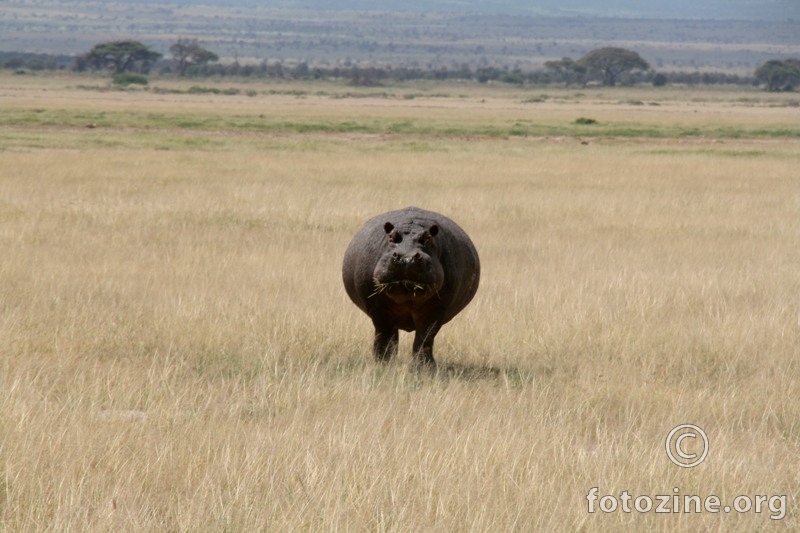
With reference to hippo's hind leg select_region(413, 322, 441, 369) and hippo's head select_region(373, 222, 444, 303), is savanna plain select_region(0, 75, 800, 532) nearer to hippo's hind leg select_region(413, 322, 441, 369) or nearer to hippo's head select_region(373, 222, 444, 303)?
hippo's hind leg select_region(413, 322, 441, 369)

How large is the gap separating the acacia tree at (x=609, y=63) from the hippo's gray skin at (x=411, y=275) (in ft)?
451

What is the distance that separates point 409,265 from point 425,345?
101 cm

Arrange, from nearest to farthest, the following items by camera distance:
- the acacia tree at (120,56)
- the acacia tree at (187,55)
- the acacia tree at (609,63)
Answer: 1. the acacia tree at (120,56)
2. the acacia tree at (187,55)
3. the acacia tree at (609,63)

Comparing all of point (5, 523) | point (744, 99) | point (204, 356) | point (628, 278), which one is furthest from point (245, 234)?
point (744, 99)

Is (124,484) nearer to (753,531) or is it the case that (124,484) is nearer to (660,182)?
(753,531)

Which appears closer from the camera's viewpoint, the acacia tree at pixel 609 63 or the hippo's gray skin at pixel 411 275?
the hippo's gray skin at pixel 411 275

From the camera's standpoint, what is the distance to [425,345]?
26.7 ft

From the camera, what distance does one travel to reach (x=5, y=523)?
4.82 metres

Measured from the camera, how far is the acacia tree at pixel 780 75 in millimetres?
124375

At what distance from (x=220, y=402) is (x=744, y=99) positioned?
95.3 m

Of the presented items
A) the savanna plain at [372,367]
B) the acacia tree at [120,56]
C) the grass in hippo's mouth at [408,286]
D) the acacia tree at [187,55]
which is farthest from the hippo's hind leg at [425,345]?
the acacia tree at [187,55]

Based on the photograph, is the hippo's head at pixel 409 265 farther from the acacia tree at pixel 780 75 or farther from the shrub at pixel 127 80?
the acacia tree at pixel 780 75

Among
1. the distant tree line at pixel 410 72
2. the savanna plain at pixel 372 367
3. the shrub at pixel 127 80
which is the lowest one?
the distant tree line at pixel 410 72

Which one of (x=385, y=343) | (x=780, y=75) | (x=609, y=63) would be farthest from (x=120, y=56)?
(x=385, y=343)
